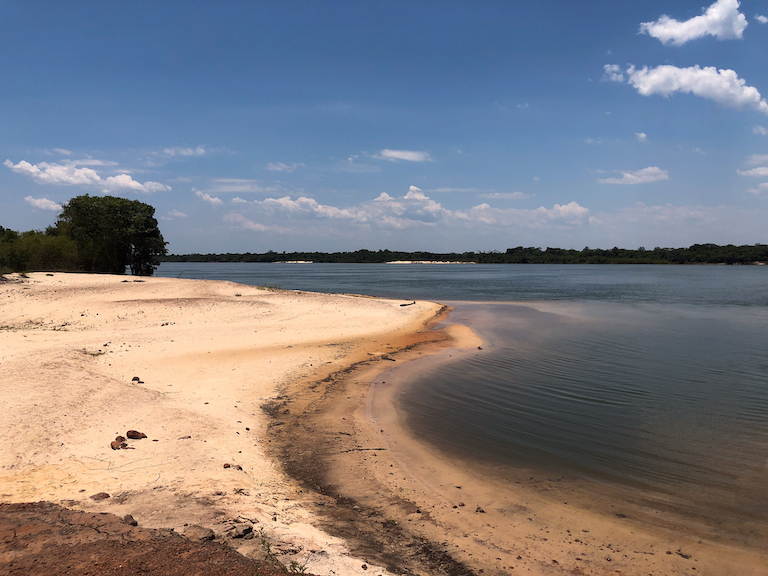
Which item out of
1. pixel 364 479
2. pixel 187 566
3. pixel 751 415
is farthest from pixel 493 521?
pixel 751 415

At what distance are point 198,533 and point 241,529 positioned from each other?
1.28 ft

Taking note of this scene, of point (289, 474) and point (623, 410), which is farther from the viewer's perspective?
point (623, 410)

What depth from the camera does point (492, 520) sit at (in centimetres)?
543

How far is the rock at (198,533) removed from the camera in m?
4.11

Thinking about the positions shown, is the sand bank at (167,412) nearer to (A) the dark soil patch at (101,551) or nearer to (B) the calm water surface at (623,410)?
(A) the dark soil patch at (101,551)

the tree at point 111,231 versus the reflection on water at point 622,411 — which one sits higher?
the tree at point 111,231

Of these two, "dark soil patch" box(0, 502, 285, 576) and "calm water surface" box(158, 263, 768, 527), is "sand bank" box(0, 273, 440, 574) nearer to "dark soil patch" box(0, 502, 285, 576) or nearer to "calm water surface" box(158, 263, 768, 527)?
"dark soil patch" box(0, 502, 285, 576)

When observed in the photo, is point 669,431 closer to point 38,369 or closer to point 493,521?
point 493,521

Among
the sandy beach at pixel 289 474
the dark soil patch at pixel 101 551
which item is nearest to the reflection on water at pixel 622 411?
the sandy beach at pixel 289 474

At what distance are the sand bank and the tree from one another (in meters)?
20.5

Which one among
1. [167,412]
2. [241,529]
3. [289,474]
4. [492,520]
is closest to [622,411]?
[492,520]

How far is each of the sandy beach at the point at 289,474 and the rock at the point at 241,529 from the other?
29 mm

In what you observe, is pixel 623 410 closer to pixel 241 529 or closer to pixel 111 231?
pixel 241 529

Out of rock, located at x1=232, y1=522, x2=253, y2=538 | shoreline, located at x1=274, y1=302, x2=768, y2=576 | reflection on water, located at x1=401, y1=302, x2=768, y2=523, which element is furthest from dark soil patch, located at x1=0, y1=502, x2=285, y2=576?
reflection on water, located at x1=401, y1=302, x2=768, y2=523
